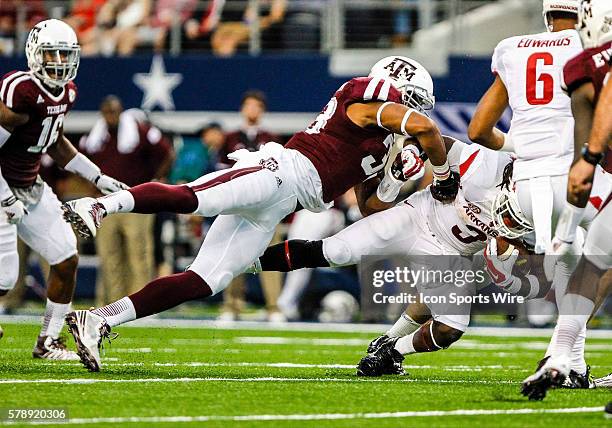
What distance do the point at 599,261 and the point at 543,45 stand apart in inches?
51.4

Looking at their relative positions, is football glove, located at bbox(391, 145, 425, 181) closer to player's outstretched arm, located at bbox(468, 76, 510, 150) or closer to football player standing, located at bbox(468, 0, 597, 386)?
player's outstretched arm, located at bbox(468, 76, 510, 150)

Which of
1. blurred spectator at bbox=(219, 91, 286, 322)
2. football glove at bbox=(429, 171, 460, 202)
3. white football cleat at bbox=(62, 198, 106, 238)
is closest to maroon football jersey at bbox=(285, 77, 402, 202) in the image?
football glove at bbox=(429, 171, 460, 202)

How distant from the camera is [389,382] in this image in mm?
6207

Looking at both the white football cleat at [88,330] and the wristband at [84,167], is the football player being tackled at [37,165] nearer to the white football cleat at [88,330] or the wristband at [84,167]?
the wristband at [84,167]

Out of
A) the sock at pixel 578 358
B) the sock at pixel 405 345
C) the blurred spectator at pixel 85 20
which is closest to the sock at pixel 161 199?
the sock at pixel 405 345

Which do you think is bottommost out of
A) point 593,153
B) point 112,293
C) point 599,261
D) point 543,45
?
point 112,293

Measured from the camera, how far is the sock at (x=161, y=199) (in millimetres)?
6047

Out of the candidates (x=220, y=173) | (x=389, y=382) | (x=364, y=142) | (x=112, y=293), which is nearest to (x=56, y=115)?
(x=220, y=173)

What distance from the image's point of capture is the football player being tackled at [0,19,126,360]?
275 inches

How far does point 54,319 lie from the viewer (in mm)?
7336

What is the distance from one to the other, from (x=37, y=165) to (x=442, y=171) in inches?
95.3

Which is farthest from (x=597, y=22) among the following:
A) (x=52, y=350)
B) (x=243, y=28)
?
(x=243, y=28)

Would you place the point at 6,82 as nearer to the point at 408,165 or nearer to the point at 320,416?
the point at 408,165

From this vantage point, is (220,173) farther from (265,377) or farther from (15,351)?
(15,351)
